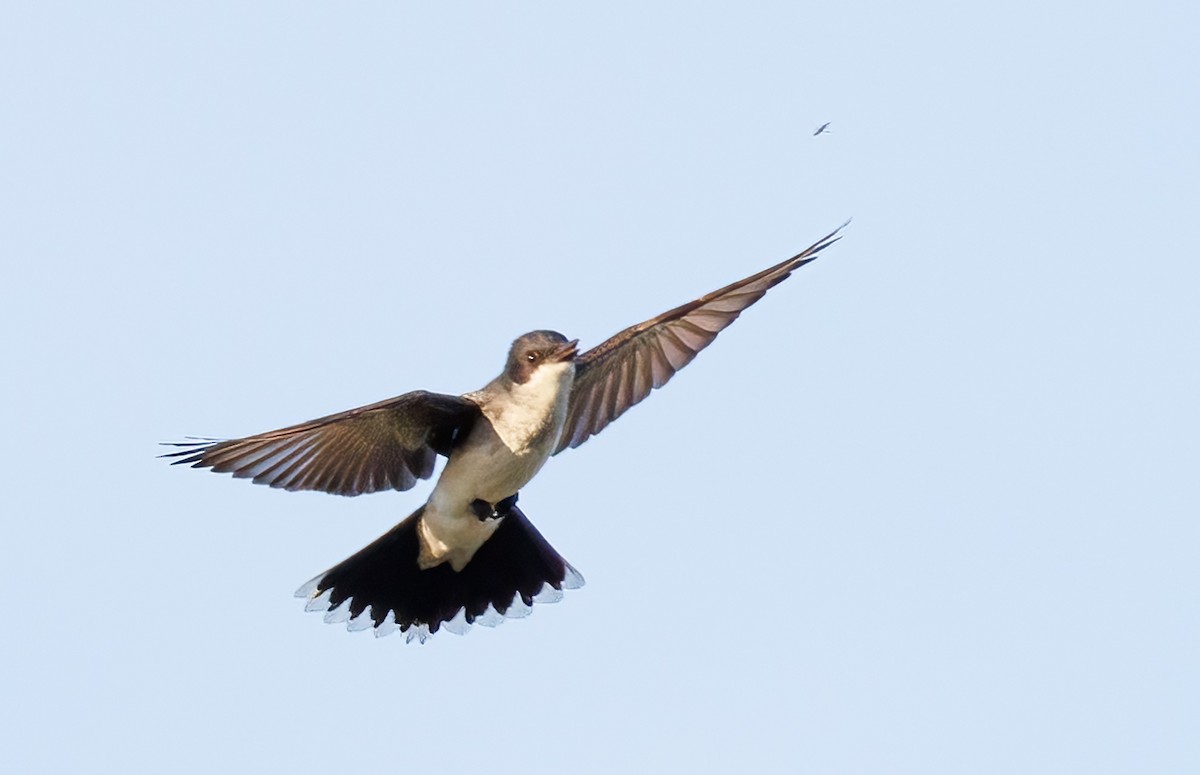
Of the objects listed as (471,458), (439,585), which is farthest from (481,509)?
(439,585)

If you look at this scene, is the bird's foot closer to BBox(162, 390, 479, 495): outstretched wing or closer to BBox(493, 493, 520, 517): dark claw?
BBox(493, 493, 520, 517): dark claw

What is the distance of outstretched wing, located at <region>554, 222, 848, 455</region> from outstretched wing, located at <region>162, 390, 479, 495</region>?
3.79ft

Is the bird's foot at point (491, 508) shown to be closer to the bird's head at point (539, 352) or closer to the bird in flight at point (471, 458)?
the bird in flight at point (471, 458)

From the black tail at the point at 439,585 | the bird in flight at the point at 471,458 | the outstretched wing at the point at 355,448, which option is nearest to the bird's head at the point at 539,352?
the bird in flight at the point at 471,458

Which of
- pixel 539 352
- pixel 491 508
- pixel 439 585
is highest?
pixel 539 352

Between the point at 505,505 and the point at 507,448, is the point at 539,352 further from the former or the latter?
the point at 505,505

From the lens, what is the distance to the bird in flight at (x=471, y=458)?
37.5 ft

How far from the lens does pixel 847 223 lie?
11961 mm

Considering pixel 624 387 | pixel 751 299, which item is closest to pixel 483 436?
pixel 624 387

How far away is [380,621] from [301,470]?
2335 mm

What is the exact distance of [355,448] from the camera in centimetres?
1166

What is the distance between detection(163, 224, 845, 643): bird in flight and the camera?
37.5ft

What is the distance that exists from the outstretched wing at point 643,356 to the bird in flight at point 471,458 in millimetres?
11

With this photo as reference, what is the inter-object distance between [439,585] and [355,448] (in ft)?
6.97
